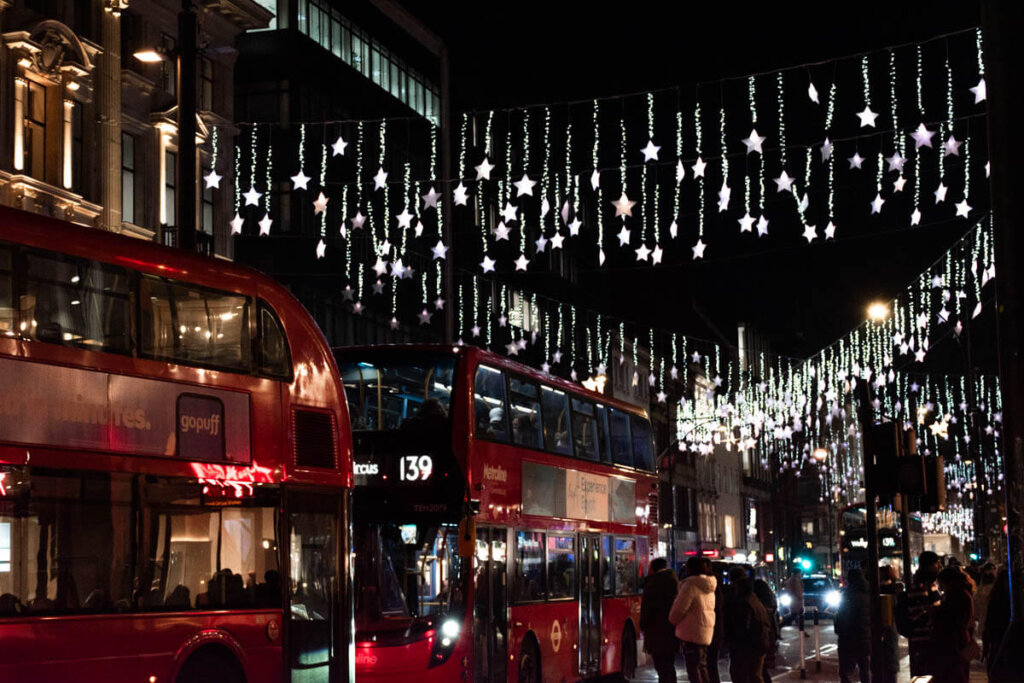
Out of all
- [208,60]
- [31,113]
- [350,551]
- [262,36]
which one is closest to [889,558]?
[262,36]

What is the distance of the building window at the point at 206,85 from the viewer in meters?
34.1

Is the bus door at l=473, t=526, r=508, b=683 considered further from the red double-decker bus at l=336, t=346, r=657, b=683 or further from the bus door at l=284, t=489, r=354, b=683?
the bus door at l=284, t=489, r=354, b=683

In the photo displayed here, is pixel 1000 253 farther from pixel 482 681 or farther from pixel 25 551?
pixel 482 681

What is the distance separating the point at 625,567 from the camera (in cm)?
2400

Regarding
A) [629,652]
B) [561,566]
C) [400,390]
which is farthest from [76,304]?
[629,652]

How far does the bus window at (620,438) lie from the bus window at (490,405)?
15.6 ft

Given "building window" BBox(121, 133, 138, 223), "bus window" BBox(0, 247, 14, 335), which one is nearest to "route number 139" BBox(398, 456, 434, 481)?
"bus window" BBox(0, 247, 14, 335)

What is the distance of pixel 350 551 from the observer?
1442cm

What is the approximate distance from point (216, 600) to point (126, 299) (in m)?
2.56

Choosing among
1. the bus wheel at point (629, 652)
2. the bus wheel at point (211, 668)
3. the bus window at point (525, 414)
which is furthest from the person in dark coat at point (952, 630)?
the bus wheel at point (629, 652)

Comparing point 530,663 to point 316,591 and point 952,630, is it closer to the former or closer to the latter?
point 316,591

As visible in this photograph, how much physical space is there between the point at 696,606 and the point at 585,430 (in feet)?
16.6

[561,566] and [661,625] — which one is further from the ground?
[561,566]

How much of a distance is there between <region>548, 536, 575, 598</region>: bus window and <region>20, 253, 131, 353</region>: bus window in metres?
9.72
